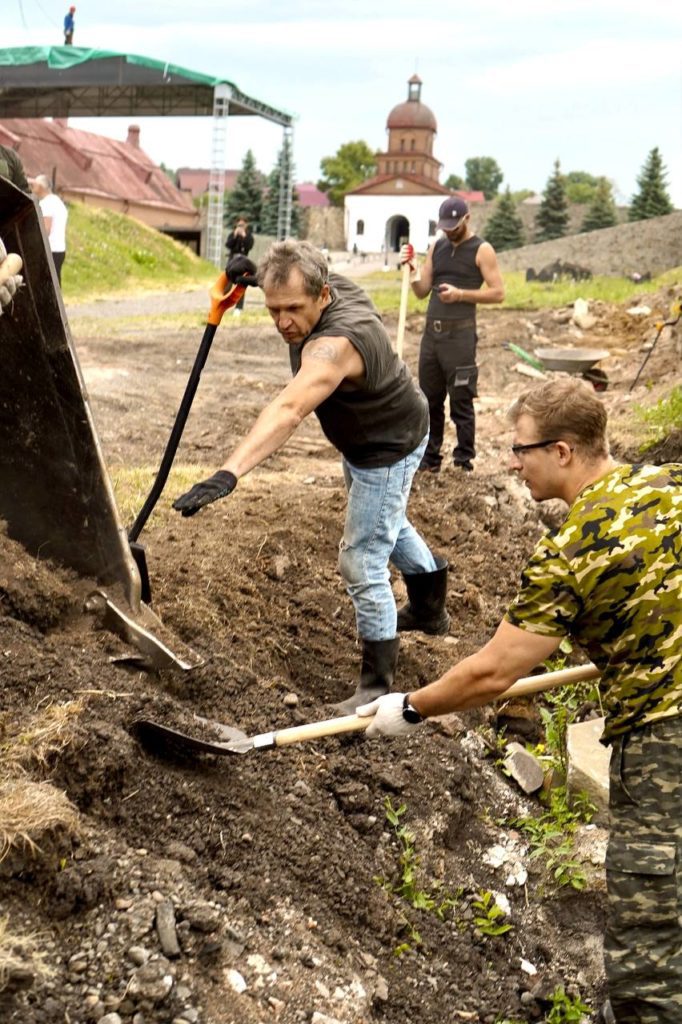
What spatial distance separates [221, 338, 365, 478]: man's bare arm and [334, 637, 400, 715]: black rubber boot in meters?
1.12

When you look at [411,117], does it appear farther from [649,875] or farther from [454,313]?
[649,875]

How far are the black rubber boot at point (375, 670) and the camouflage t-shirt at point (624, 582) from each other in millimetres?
1660

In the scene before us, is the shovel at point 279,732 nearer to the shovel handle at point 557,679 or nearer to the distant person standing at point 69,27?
the shovel handle at point 557,679

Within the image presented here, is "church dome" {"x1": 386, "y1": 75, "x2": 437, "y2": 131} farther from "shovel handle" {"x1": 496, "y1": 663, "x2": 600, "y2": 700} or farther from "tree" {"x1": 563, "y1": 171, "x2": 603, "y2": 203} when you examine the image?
"shovel handle" {"x1": 496, "y1": 663, "x2": 600, "y2": 700}

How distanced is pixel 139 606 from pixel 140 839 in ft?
3.94

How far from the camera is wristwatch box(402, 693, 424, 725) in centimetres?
316

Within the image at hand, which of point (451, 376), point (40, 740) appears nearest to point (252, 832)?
point (40, 740)

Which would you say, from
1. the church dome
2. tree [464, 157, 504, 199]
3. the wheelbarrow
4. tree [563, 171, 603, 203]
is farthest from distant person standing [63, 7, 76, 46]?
tree [464, 157, 504, 199]

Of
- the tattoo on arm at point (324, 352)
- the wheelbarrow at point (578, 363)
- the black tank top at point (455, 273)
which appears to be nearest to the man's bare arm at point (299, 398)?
the tattoo on arm at point (324, 352)

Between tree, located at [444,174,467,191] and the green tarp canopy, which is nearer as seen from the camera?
the green tarp canopy

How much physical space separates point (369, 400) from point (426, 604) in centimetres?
128

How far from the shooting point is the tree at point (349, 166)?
80812mm

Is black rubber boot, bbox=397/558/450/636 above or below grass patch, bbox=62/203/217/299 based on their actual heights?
below

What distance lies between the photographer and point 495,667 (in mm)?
2881
